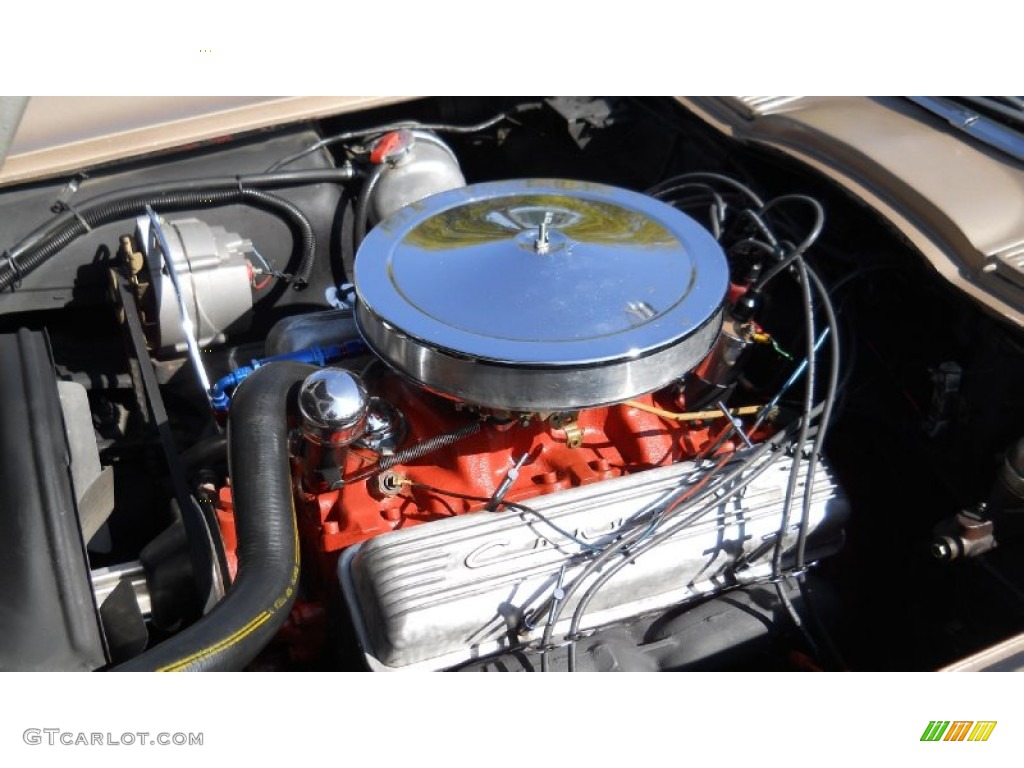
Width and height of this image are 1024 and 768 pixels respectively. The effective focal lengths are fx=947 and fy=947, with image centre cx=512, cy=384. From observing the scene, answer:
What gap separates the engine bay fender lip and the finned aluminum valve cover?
41cm

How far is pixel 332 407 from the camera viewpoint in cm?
136

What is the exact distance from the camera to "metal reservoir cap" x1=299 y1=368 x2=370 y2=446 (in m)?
1.36

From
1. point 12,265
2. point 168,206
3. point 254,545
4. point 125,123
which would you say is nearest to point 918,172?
point 254,545

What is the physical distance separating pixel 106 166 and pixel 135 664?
1.15 meters

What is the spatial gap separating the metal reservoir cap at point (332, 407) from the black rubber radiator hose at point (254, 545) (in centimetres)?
5

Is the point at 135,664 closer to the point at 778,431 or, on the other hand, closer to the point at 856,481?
the point at 778,431

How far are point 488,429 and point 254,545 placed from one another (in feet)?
1.34

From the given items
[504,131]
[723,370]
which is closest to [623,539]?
[723,370]


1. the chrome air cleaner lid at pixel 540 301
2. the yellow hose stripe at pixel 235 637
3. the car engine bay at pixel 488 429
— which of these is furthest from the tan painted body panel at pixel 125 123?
the yellow hose stripe at pixel 235 637

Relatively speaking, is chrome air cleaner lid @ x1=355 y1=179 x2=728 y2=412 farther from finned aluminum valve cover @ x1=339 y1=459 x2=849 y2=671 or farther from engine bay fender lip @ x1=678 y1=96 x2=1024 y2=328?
engine bay fender lip @ x1=678 y1=96 x2=1024 y2=328

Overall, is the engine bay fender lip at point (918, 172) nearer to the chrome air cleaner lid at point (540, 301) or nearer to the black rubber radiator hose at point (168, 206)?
the chrome air cleaner lid at point (540, 301)

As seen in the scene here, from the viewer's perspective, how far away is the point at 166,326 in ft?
5.70
